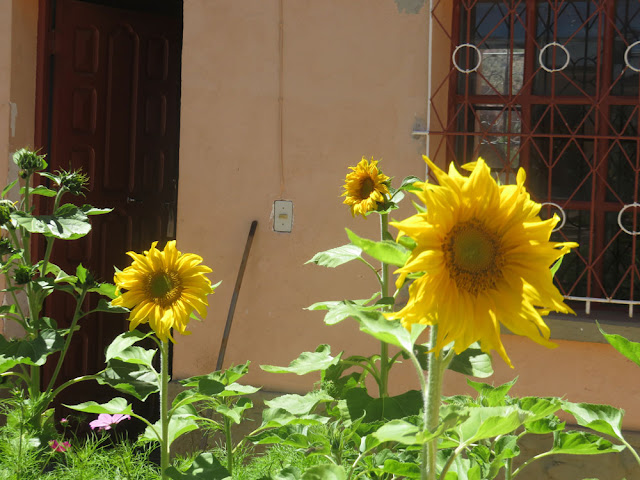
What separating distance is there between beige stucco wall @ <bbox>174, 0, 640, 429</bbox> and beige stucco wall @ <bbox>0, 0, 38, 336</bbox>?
1027mm

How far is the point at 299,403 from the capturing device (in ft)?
5.52

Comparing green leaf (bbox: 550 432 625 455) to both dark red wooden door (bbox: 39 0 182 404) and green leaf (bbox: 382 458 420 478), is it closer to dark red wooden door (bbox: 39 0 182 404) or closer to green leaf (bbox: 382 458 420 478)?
green leaf (bbox: 382 458 420 478)

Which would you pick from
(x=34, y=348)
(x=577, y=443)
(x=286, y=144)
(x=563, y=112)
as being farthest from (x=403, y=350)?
(x=286, y=144)

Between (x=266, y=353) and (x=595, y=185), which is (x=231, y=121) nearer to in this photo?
(x=266, y=353)

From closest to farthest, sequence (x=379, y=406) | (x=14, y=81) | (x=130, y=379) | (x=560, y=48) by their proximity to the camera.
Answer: (x=379, y=406), (x=130, y=379), (x=560, y=48), (x=14, y=81)

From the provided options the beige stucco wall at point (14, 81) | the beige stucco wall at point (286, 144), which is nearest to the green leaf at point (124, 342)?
the beige stucco wall at point (286, 144)

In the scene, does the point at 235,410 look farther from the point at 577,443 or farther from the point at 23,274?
the point at 23,274

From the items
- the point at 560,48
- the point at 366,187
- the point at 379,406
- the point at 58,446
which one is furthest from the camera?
the point at 560,48

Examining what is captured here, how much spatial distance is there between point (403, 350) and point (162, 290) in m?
0.53

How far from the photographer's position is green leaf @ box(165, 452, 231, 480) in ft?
5.25

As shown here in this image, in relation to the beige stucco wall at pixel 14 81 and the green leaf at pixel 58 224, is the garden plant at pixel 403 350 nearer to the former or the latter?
the green leaf at pixel 58 224

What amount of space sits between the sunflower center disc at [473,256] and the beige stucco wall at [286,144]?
9.63ft

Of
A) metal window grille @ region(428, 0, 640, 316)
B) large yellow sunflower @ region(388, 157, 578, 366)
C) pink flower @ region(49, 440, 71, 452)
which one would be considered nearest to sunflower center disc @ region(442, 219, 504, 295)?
large yellow sunflower @ region(388, 157, 578, 366)

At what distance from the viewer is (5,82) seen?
4.55 meters
